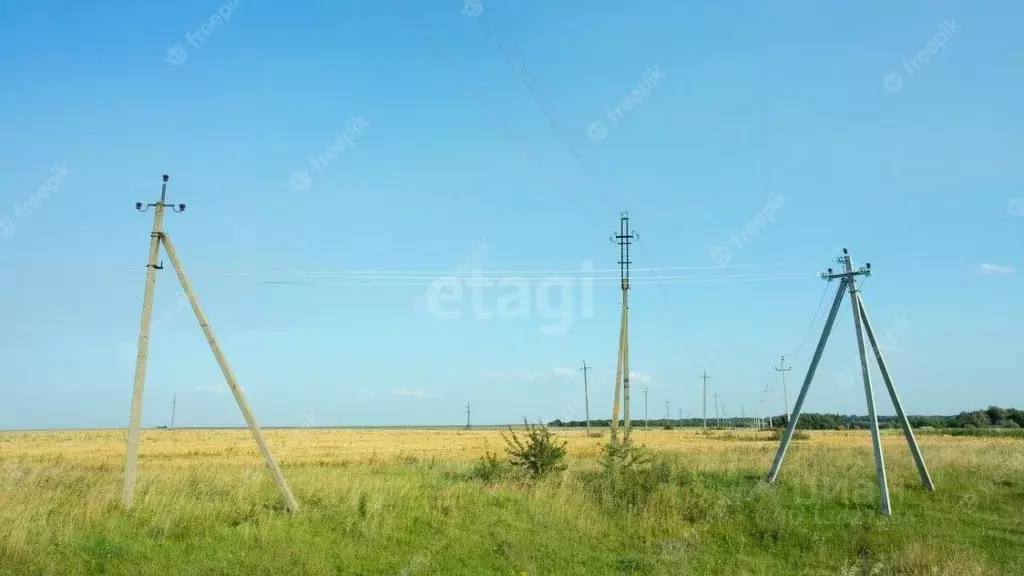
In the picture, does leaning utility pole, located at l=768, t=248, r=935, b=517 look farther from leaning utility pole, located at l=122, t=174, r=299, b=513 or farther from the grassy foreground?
leaning utility pole, located at l=122, t=174, r=299, b=513

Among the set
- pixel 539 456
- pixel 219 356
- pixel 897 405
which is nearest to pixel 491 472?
pixel 539 456

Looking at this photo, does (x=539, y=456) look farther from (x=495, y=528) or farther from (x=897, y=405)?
(x=897, y=405)

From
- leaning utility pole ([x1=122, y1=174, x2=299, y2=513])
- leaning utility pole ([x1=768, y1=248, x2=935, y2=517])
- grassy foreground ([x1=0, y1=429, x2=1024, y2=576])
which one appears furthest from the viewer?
leaning utility pole ([x1=768, y1=248, x2=935, y2=517])

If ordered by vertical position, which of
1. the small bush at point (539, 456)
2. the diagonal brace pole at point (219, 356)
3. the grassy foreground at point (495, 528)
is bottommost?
the grassy foreground at point (495, 528)

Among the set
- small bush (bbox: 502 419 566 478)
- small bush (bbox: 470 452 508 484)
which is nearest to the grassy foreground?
small bush (bbox: 470 452 508 484)

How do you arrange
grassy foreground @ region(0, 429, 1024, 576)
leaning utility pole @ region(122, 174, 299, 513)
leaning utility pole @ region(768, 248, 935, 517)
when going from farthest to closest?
1. leaning utility pole @ region(768, 248, 935, 517)
2. leaning utility pole @ region(122, 174, 299, 513)
3. grassy foreground @ region(0, 429, 1024, 576)

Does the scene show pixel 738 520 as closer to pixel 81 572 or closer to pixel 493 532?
pixel 493 532

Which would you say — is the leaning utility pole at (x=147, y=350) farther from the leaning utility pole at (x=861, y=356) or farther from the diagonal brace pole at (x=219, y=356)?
the leaning utility pole at (x=861, y=356)

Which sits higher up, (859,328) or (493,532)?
(859,328)

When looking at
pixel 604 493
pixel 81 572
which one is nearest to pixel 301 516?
pixel 81 572

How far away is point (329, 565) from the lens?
10.6 metres

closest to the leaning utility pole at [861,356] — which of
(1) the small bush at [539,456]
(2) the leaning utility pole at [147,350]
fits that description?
(1) the small bush at [539,456]

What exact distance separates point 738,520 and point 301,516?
28.3ft

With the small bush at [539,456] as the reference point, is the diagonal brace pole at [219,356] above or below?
above
